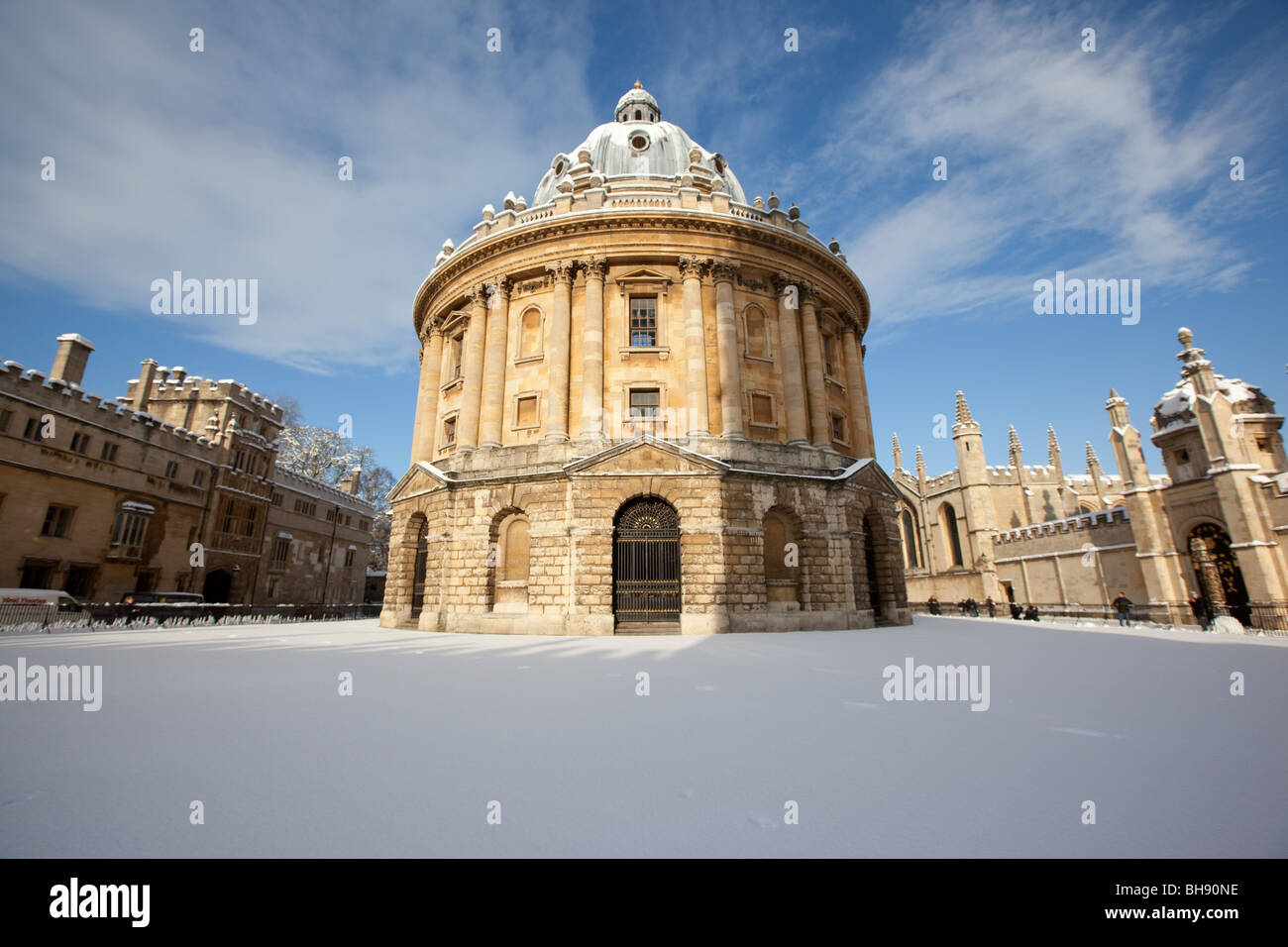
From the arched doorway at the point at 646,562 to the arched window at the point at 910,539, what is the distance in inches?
1386

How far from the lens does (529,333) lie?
22812 mm

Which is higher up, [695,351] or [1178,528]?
[695,351]

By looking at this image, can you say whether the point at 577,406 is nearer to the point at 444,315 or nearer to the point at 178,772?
the point at 444,315

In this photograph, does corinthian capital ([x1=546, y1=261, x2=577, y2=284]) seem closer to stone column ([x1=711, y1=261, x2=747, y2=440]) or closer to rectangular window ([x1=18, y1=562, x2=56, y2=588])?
stone column ([x1=711, y1=261, x2=747, y2=440])

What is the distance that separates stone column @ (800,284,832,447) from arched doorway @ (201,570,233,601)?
36.0 m

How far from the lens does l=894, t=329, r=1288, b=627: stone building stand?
20797mm

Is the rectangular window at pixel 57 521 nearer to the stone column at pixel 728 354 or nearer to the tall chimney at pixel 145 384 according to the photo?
the tall chimney at pixel 145 384

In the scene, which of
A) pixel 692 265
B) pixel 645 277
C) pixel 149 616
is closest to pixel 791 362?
pixel 692 265

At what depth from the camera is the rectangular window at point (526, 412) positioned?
2166 cm

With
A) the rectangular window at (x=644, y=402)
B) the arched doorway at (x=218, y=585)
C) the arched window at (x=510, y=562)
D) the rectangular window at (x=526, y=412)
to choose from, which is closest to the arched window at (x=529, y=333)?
the rectangular window at (x=526, y=412)

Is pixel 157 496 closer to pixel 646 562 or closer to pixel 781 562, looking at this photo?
pixel 646 562

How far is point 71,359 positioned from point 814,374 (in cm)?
3654

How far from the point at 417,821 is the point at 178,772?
7.82 ft
